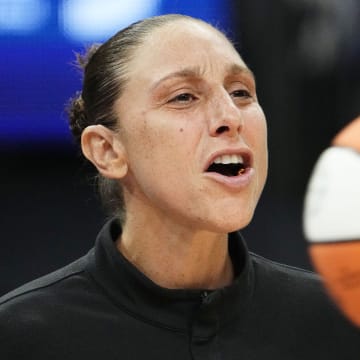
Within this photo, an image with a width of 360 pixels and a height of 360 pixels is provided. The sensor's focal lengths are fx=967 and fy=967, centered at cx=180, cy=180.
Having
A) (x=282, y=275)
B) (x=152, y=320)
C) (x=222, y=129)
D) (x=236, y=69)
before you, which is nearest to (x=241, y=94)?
(x=236, y=69)

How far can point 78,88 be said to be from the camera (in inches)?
163

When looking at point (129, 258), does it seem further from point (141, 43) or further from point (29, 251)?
point (29, 251)

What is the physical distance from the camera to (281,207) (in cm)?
434

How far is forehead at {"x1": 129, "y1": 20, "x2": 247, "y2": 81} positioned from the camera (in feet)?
7.07

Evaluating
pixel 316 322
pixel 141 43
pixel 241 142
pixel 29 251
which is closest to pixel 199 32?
pixel 141 43

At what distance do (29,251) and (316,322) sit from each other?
6.59 ft

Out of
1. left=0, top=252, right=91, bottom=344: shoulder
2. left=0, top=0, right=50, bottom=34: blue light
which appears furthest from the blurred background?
left=0, top=252, right=91, bottom=344: shoulder

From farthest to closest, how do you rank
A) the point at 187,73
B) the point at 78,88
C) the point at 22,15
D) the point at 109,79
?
the point at 78,88 < the point at 22,15 < the point at 109,79 < the point at 187,73

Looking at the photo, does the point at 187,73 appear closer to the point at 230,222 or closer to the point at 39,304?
the point at 230,222

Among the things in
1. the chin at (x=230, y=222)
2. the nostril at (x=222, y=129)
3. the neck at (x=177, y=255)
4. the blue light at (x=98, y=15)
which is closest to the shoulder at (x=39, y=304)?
the neck at (x=177, y=255)

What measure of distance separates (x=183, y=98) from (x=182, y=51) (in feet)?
0.37

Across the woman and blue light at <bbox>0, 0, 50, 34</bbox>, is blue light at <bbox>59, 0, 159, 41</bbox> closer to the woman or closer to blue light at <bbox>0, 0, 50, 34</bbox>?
blue light at <bbox>0, 0, 50, 34</bbox>

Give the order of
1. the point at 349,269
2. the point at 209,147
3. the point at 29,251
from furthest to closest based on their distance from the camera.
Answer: the point at 29,251 < the point at 209,147 < the point at 349,269

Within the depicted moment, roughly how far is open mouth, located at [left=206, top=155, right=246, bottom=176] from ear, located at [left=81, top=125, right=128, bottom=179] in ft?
0.69
